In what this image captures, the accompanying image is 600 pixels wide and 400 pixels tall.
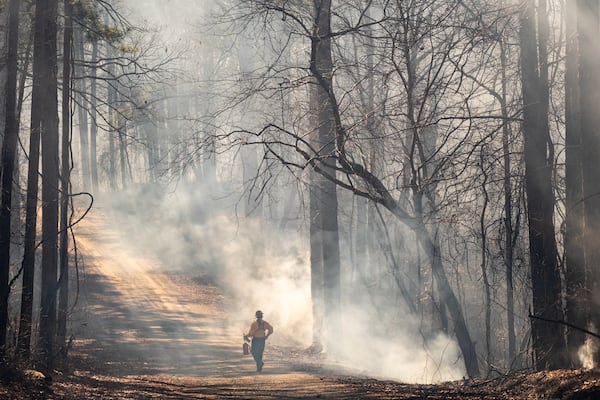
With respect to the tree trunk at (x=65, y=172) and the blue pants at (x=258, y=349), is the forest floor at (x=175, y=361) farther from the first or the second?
the tree trunk at (x=65, y=172)

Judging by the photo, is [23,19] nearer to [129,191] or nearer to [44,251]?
[44,251]

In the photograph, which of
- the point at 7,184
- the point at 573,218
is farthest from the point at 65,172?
the point at 573,218

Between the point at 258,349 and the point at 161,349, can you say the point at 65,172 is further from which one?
the point at 161,349

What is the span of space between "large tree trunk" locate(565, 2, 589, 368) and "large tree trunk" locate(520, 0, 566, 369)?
0.25 metres

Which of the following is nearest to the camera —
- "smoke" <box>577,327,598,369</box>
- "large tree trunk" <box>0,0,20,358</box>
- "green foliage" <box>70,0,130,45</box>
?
"smoke" <box>577,327,598,369</box>

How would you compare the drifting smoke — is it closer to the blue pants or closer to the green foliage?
A: the blue pants

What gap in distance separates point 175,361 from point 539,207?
38.9 ft

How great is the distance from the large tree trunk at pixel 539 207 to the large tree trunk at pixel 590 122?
1062 mm

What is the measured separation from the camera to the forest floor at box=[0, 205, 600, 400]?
34.2ft

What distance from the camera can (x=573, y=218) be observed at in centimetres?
1209

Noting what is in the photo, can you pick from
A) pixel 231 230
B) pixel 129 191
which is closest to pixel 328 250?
pixel 231 230

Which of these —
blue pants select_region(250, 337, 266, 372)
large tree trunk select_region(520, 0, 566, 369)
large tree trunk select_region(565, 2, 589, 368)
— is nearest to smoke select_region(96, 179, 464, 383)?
blue pants select_region(250, 337, 266, 372)

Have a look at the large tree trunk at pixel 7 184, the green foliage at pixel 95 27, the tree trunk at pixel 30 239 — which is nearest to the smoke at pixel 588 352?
the tree trunk at pixel 30 239

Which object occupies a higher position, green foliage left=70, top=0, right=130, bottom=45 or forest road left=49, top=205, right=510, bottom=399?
green foliage left=70, top=0, right=130, bottom=45
